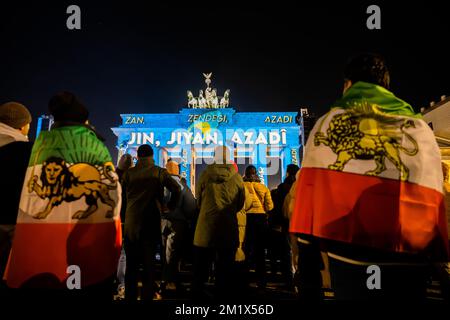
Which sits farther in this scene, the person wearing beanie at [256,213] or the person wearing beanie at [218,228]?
the person wearing beanie at [256,213]

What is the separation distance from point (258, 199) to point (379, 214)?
14.8ft

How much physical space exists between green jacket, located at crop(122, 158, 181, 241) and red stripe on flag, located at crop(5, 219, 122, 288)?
1.66m

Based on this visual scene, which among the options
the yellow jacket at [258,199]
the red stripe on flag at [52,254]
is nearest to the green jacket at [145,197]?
the red stripe on flag at [52,254]

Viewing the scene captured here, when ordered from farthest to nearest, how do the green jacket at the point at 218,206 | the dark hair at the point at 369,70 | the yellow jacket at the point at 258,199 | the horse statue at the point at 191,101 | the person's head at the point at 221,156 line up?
the horse statue at the point at 191,101 → the yellow jacket at the point at 258,199 → the person's head at the point at 221,156 → the green jacket at the point at 218,206 → the dark hair at the point at 369,70

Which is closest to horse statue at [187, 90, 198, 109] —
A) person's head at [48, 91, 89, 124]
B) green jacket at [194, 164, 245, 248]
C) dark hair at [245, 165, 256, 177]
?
dark hair at [245, 165, 256, 177]

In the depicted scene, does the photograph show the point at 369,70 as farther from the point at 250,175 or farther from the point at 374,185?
the point at 250,175

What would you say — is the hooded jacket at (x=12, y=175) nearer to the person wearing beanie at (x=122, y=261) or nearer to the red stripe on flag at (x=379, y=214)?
the person wearing beanie at (x=122, y=261)

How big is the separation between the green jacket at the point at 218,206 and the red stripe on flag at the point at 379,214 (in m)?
2.42

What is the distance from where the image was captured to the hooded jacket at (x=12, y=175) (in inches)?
99.6

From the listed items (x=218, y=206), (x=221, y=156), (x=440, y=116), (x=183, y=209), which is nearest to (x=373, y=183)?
(x=218, y=206)

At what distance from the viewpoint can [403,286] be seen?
155cm

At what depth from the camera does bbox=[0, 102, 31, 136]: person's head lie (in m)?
2.86

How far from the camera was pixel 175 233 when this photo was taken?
5070 mm

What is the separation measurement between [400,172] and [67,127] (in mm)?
2306
